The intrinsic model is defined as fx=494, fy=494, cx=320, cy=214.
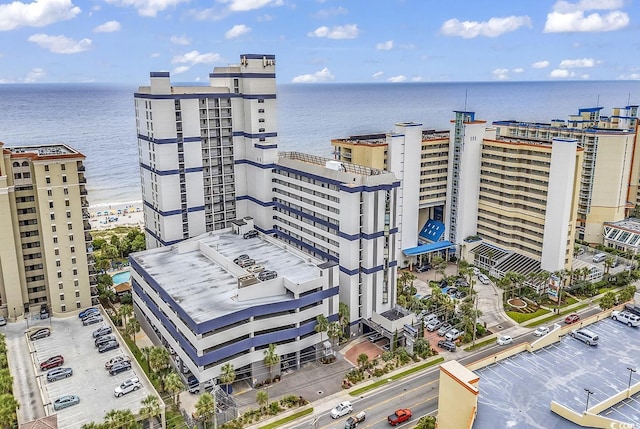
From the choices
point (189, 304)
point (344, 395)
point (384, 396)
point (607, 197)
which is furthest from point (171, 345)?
point (607, 197)

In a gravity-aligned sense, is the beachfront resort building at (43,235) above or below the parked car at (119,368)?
above

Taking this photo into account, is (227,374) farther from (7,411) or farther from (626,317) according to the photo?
(626,317)

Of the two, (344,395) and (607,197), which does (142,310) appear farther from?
(607,197)

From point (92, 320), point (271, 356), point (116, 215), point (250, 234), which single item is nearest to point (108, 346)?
point (92, 320)

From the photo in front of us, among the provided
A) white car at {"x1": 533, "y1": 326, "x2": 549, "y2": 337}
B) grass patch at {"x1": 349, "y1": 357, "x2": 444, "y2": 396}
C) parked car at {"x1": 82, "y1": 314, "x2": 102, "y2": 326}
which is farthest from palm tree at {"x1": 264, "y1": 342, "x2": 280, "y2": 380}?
white car at {"x1": 533, "y1": 326, "x2": 549, "y2": 337}

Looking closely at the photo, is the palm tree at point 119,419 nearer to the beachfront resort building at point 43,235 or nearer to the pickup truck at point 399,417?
the pickup truck at point 399,417

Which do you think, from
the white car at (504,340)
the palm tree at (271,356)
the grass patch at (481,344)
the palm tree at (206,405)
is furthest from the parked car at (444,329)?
the palm tree at (206,405)
